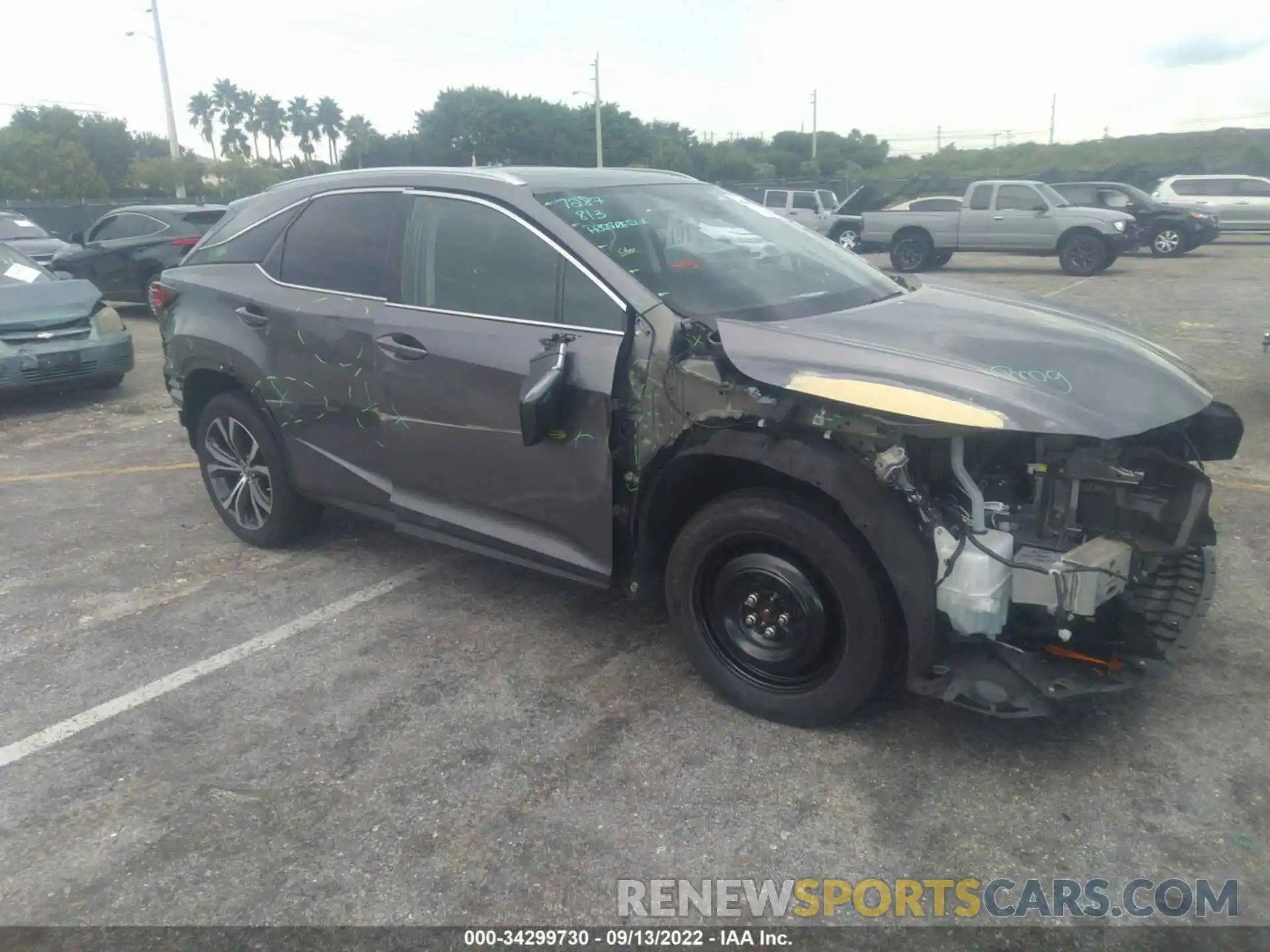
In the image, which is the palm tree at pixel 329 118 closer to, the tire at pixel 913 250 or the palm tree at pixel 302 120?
the palm tree at pixel 302 120

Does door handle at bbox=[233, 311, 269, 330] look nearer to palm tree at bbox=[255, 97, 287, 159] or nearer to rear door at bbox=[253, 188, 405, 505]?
rear door at bbox=[253, 188, 405, 505]

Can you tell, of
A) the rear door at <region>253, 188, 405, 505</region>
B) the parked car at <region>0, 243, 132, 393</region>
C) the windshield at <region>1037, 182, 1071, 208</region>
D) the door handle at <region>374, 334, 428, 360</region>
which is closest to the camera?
the door handle at <region>374, 334, 428, 360</region>

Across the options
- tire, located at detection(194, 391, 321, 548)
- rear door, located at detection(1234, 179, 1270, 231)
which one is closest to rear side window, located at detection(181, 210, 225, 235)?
tire, located at detection(194, 391, 321, 548)

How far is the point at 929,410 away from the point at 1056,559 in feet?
1.93

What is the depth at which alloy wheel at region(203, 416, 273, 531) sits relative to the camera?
492cm

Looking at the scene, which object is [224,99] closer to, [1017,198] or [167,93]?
[167,93]

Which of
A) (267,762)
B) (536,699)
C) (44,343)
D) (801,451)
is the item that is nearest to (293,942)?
(267,762)

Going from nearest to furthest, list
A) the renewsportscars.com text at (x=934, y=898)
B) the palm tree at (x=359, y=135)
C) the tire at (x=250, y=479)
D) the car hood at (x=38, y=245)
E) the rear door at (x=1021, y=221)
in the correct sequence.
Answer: the renewsportscars.com text at (x=934, y=898), the tire at (x=250, y=479), the car hood at (x=38, y=245), the rear door at (x=1021, y=221), the palm tree at (x=359, y=135)

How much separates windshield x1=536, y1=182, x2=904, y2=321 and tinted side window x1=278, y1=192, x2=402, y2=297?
2.68 feet

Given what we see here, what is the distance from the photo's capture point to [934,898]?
2.55 m

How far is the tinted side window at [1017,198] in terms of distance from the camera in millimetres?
19031

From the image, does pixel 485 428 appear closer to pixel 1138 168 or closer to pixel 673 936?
pixel 673 936

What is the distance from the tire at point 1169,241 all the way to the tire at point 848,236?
6.37m

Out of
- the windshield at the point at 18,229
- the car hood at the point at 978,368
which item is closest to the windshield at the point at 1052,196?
the car hood at the point at 978,368
